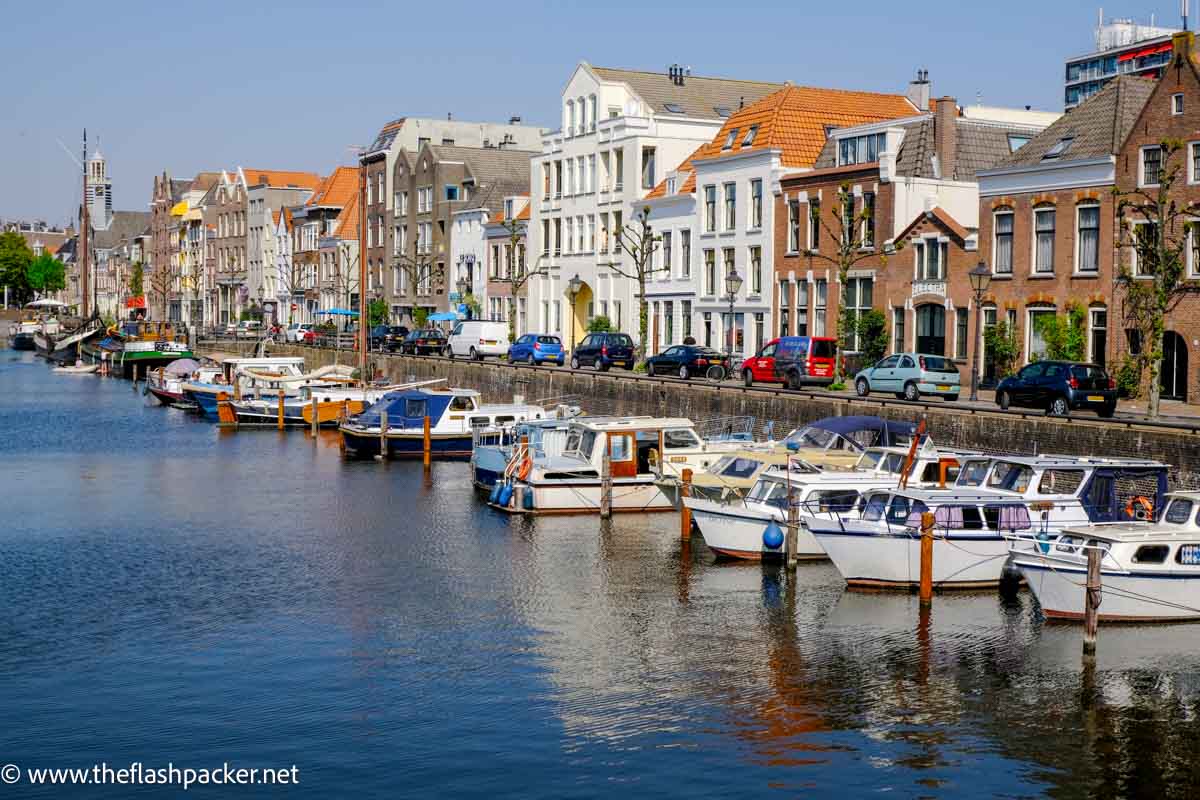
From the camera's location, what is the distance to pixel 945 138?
62.8 m

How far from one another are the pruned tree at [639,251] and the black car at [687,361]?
1163 centimetres

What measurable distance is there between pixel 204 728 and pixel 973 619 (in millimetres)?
15463

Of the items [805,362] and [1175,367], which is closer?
[1175,367]

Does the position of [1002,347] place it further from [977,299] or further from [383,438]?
[383,438]

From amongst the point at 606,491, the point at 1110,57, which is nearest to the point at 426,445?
the point at 606,491

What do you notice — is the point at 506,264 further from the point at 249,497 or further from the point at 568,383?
the point at 249,497

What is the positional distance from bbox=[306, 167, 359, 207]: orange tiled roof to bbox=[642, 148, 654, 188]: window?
179 ft

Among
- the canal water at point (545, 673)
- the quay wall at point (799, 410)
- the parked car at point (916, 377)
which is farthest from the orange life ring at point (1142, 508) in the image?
the parked car at point (916, 377)

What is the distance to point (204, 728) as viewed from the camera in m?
22.1

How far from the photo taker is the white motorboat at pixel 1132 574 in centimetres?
2767

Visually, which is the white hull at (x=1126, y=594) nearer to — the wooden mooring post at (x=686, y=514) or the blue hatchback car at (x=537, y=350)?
the wooden mooring post at (x=686, y=514)

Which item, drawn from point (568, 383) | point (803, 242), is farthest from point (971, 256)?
point (568, 383)

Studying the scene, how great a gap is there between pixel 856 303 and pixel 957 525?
112ft

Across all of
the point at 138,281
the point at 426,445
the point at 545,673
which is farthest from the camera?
the point at 138,281
